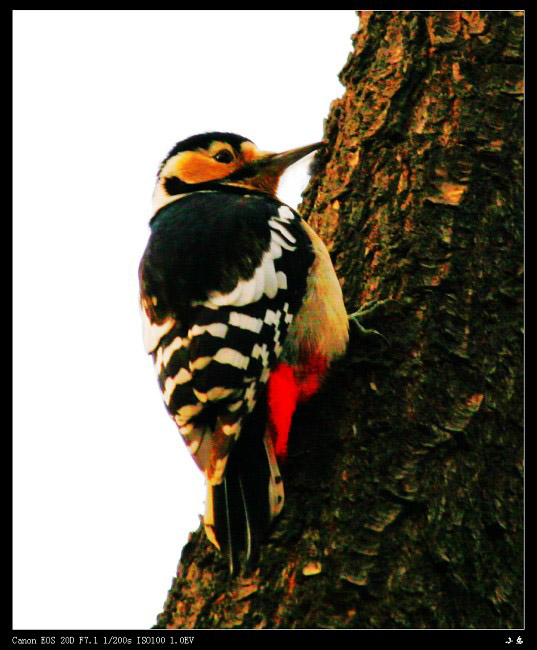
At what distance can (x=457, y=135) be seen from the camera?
133 inches

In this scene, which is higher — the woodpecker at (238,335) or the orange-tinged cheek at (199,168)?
the orange-tinged cheek at (199,168)

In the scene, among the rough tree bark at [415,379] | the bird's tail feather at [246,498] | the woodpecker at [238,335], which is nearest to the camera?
the rough tree bark at [415,379]

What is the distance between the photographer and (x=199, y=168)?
4.32 meters

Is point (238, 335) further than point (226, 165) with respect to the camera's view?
No

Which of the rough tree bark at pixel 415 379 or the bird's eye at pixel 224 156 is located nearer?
the rough tree bark at pixel 415 379

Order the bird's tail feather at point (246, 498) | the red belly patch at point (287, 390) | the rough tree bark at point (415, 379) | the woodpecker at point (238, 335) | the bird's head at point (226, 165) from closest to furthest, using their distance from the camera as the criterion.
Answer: the rough tree bark at point (415, 379), the bird's tail feather at point (246, 498), the woodpecker at point (238, 335), the red belly patch at point (287, 390), the bird's head at point (226, 165)

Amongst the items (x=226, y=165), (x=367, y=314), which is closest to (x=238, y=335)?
(x=367, y=314)

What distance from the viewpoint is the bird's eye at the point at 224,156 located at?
168 inches

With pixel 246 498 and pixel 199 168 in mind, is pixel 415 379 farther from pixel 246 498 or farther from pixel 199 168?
pixel 199 168

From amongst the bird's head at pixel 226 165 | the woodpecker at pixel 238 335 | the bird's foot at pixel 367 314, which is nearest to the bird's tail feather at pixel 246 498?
the woodpecker at pixel 238 335

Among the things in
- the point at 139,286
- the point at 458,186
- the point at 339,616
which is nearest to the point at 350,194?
the point at 458,186

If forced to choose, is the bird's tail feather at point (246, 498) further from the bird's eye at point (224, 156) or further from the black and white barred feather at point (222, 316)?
the bird's eye at point (224, 156)

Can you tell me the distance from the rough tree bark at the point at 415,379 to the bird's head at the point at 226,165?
45 cm

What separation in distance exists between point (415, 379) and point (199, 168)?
1.96 meters
